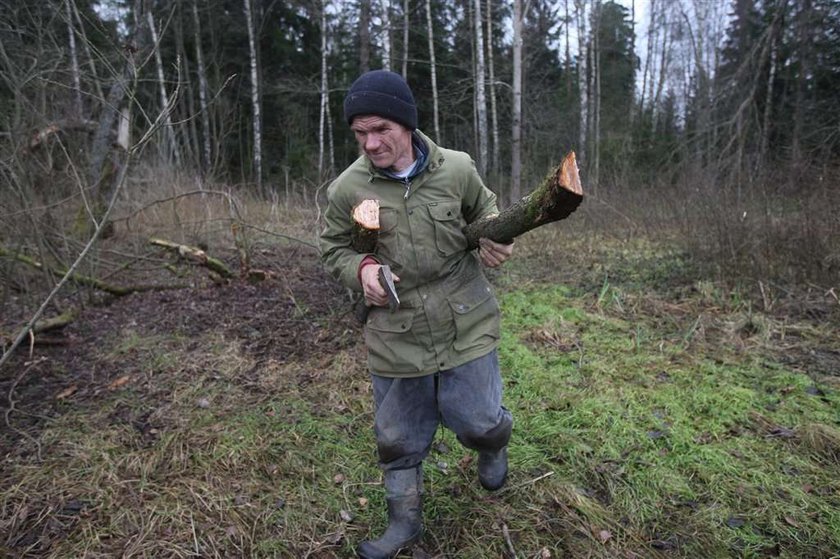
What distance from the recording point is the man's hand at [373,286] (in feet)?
6.15

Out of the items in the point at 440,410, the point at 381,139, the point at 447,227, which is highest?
the point at 381,139

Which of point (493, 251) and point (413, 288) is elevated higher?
point (493, 251)

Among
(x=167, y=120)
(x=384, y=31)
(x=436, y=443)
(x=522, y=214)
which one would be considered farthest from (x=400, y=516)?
(x=384, y=31)

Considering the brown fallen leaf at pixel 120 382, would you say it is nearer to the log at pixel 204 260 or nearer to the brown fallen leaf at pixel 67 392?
the brown fallen leaf at pixel 67 392

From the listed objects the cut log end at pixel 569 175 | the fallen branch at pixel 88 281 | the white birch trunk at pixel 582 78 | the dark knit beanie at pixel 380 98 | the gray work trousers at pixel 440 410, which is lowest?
the gray work trousers at pixel 440 410

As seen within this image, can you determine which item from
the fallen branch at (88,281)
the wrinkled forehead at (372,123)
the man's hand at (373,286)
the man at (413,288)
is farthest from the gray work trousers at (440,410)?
the fallen branch at (88,281)

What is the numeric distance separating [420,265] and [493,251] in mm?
292

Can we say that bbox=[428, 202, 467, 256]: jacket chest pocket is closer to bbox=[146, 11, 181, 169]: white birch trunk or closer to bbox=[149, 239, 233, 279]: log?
bbox=[146, 11, 181, 169]: white birch trunk

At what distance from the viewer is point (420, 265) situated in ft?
6.53

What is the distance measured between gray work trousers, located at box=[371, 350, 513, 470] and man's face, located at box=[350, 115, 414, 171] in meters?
0.88

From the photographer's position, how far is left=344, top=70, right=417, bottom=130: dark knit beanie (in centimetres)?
189

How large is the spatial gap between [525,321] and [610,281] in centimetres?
187

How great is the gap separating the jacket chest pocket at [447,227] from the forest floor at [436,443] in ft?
4.05

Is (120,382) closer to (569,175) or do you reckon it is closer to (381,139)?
(381,139)
